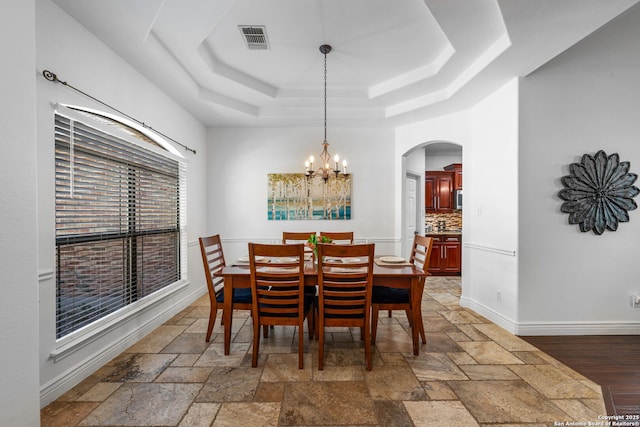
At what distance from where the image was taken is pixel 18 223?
1166 millimetres

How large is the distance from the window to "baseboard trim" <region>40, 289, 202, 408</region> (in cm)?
27

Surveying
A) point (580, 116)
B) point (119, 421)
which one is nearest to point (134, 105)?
point (119, 421)

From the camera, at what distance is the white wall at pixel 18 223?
1111 mm

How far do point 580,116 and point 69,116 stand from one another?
4532mm

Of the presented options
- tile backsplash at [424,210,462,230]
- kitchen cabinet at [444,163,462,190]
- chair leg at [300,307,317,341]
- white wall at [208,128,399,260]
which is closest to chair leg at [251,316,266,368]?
chair leg at [300,307,317,341]

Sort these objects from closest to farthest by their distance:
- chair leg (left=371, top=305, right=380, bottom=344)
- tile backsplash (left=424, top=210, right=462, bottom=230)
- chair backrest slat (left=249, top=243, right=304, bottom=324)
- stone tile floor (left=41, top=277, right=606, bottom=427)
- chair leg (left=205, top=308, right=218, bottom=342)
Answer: stone tile floor (left=41, top=277, right=606, bottom=427)
chair backrest slat (left=249, top=243, right=304, bottom=324)
chair leg (left=371, top=305, right=380, bottom=344)
chair leg (left=205, top=308, right=218, bottom=342)
tile backsplash (left=424, top=210, right=462, bottom=230)

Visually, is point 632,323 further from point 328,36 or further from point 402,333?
point 328,36

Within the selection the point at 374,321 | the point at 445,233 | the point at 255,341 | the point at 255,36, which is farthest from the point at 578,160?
the point at 255,341

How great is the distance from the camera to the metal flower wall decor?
9.70ft

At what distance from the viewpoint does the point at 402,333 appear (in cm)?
305

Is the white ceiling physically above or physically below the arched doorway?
above

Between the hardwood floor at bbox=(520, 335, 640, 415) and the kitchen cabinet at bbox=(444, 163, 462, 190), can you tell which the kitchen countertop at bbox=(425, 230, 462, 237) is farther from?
the hardwood floor at bbox=(520, 335, 640, 415)

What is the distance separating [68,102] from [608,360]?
474cm

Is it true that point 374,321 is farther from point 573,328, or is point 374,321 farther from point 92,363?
point 92,363
